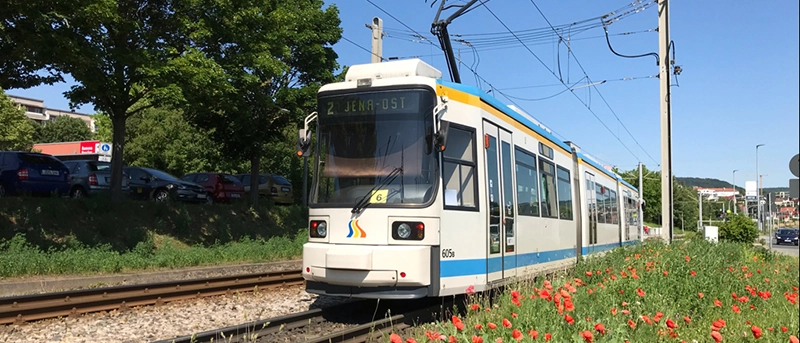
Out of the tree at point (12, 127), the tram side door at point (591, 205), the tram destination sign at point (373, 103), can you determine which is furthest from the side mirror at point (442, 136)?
the tree at point (12, 127)

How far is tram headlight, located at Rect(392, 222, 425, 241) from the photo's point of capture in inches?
312

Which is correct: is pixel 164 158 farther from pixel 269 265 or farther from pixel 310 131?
pixel 310 131

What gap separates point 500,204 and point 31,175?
16.2m

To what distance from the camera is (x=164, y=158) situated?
45.9 meters

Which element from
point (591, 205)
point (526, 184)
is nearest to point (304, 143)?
point (526, 184)

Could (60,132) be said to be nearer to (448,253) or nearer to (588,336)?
(448,253)

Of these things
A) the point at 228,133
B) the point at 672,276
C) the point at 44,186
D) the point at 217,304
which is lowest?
the point at 217,304

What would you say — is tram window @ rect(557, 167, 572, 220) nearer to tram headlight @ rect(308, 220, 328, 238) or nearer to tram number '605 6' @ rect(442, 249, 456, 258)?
tram number '605 6' @ rect(442, 249, 456, 258)

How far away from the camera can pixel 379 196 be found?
8.12 metres

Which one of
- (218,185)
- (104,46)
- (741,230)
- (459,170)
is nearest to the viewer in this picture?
(459,170)

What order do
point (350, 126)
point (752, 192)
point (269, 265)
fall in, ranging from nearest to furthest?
1. point (350, 126)
2. point (269, 265)
3. point (752, 192)

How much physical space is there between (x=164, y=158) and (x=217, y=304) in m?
38.3

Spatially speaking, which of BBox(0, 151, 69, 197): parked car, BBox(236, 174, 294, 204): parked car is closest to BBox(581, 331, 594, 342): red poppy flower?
BBox(0, 151, 69, 197): parked car

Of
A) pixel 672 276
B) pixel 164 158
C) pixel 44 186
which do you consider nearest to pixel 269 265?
pixel 44 186
